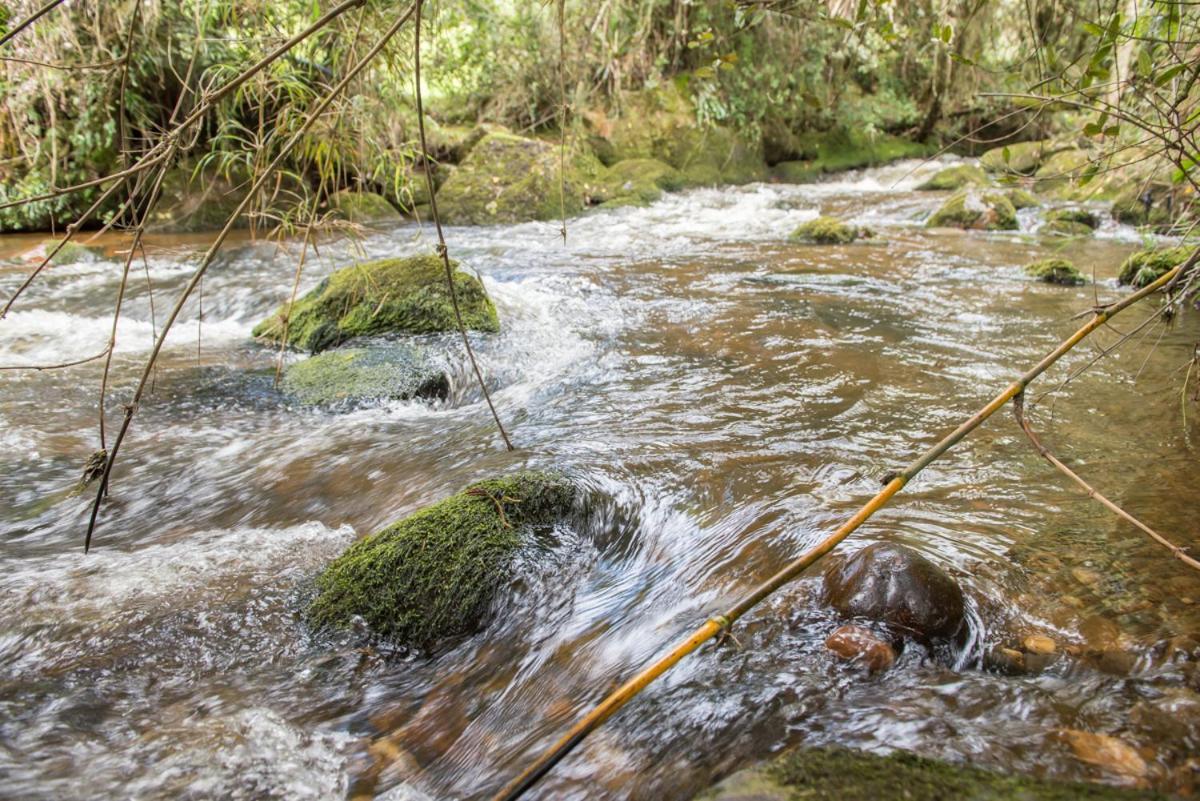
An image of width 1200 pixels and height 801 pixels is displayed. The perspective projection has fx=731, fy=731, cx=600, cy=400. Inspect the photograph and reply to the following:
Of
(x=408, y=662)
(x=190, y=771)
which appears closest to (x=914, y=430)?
(x=408, y=662)

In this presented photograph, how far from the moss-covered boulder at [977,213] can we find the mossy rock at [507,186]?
5033 mm

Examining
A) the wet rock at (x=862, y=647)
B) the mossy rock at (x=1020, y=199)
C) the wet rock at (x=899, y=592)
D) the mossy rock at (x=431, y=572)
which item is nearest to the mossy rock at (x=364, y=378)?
the mossy rock at (x=431, y=572)

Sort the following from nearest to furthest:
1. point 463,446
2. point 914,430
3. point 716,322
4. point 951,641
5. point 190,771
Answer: point 190,771
point 951,641
point 914,430
point 463,446
point 716,322

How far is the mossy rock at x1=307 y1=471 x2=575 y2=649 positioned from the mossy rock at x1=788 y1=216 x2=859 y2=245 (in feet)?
23.0

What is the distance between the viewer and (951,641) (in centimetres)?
196

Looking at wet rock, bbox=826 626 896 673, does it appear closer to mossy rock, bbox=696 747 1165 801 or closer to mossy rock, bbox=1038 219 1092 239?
mossy rock, bbox=696 747 1165 801

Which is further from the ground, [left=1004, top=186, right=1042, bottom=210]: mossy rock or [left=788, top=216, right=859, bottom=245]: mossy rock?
[left=1004, top=186, right=1042, bottom=210]: mossy rock

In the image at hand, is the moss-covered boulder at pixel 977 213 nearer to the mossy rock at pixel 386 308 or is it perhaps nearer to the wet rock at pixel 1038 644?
the mossy rock at pixel 386 308

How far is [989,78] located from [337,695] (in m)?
17.6

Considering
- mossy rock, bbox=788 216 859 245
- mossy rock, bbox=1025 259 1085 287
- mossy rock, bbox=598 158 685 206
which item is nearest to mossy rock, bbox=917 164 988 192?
mossy rock, bbox=598 158 685 206

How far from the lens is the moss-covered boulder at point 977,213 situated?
9.23 m

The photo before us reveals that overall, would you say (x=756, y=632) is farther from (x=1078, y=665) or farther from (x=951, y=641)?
(x=1078, y=665)

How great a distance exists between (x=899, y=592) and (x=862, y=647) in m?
0.22

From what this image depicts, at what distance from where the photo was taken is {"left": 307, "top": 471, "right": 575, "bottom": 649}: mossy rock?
7.54ft
